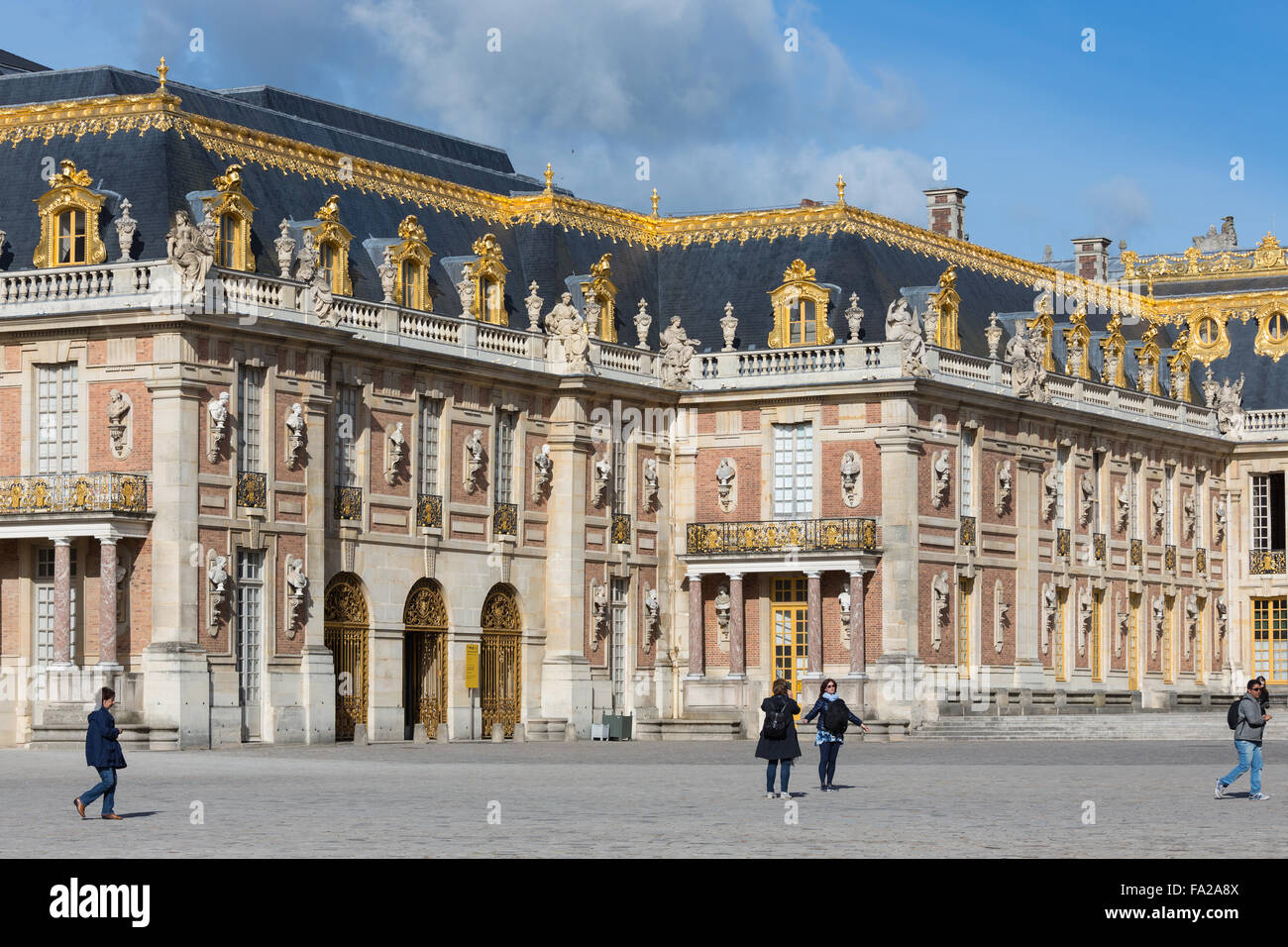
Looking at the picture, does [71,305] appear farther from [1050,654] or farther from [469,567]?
[1050,654]

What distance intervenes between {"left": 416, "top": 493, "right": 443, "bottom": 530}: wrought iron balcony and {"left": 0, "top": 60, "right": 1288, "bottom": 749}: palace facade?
81 millimetres

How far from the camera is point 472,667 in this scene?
172 feet

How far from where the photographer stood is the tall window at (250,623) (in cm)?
4609

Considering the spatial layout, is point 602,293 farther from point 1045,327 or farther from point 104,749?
point 104,749

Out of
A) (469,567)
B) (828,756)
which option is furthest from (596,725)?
(828,756)

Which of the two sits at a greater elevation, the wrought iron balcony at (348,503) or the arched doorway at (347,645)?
the wrought iron balcony at (348,503)

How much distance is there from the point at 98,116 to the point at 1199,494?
110ft

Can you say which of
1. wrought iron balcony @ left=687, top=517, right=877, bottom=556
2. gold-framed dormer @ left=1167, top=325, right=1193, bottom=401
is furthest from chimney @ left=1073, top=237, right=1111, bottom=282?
wrought iron balcony @ left=687, top=517, right=877, bottom=556

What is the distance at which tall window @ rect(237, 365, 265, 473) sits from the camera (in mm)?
46375

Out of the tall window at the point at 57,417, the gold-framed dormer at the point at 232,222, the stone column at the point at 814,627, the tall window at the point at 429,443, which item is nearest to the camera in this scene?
the tall window at the point at 57,417

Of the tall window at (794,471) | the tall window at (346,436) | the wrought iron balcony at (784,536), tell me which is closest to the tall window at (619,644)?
the wrought iron balcony at (784,536)

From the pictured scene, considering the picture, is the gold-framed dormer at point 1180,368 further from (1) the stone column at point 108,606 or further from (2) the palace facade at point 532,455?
(1) the stone column at point 108,606

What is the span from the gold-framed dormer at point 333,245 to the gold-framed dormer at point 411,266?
144 centimetres

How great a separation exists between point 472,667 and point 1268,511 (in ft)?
90.4
